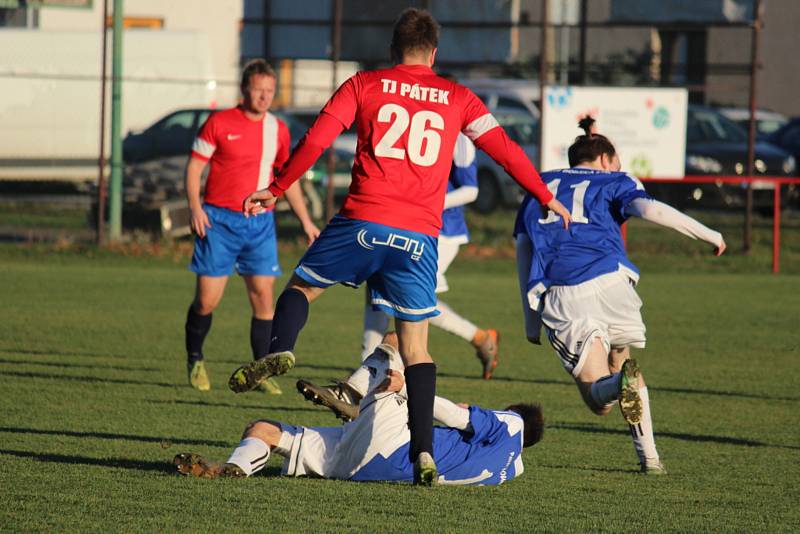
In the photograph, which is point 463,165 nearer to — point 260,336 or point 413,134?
point 260,336

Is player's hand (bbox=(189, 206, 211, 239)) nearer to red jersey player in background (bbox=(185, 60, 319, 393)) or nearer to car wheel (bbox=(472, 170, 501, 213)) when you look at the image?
red jersey player in background (bbox=(185, 60, 319, 393))

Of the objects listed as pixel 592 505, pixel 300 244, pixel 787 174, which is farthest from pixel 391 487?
pixel 787 174

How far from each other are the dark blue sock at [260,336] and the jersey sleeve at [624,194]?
319 centimetres

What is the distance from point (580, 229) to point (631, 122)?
486 inches

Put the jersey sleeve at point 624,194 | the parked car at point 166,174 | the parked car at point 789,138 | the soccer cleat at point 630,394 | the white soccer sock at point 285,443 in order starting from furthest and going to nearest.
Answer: the parked car at point 789,138, the parked car at point 166,174, the jersey sleeve at point 624,194, the soccer cleat at point 630,394, the white soccer sock at point 285,443

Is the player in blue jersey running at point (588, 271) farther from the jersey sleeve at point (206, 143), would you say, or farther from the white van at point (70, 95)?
the white van at point (70, 95)

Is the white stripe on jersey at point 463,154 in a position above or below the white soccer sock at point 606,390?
above

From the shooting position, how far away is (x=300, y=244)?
19062 mm

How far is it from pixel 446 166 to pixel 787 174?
20.4 m

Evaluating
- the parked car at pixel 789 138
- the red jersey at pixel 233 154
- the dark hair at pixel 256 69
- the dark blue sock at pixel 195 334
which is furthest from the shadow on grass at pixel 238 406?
the parked car at pixel 789 138

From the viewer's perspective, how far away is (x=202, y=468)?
568 cm

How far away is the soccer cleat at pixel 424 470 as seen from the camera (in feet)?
18.3

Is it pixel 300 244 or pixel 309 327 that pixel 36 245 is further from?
pixel 309 327

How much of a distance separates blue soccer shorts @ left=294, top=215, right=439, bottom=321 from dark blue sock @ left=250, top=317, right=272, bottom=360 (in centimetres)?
318
